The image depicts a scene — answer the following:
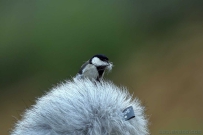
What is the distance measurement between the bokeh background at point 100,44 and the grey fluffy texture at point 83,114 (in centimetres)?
164

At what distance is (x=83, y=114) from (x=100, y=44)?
72.0 inches

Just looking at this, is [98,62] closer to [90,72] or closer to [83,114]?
[90,72]

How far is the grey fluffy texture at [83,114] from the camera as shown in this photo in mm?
904

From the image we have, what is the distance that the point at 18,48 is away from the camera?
272 centimetres

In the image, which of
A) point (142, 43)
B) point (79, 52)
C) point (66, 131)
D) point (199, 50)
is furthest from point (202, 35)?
point (66, 131)

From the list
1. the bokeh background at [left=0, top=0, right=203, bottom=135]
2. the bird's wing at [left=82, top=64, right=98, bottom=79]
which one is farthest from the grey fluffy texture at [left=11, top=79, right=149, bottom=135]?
the bokeh background at [left=0, top=0, right=203, bottom=135]

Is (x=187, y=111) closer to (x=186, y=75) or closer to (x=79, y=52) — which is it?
(x=186, y=75)

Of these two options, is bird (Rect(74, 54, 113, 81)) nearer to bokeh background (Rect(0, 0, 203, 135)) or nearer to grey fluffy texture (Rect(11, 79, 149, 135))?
grey fluffy texture (Rect(11, 79, 149, 135))

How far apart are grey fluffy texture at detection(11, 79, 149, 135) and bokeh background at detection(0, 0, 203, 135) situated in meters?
1.64

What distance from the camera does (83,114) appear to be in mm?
910

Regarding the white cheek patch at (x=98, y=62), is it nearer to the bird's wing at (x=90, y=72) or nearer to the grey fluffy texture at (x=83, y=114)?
the bird's wing at (x=90, y=72)

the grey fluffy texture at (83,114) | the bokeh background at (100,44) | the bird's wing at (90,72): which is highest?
the bokeh background at (100,44)

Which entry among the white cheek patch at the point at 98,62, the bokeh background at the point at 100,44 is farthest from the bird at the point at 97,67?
the bokeh background at the point at 100,44

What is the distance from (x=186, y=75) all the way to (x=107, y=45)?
26.1 inches
